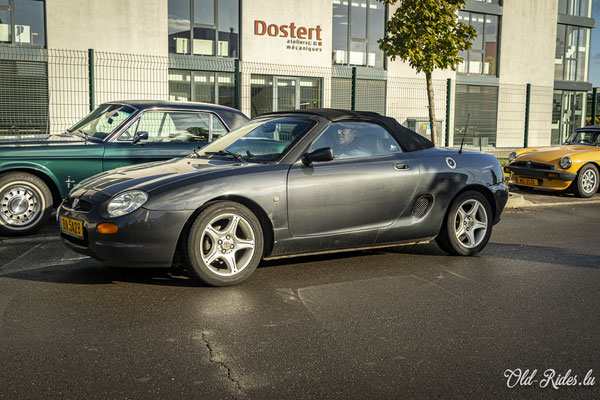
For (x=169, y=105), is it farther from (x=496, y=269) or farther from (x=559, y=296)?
(x=559, y=296)

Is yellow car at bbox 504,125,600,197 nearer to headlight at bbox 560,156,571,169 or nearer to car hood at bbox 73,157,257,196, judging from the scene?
headlight at bbox 560,156,571,169

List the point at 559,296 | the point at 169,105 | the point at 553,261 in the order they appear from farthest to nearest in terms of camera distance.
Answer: the point at 169,105 < the point at 553,261 < the point at 559,296

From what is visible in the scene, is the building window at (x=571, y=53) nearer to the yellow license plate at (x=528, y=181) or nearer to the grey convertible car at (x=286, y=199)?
the yellow license plate at (x=528, y=181)

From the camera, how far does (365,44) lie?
24234 millimetres

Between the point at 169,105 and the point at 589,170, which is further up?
the point at 169,105

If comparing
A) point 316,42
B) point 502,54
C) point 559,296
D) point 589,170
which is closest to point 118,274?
→ point 559,296

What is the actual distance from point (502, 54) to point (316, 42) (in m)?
9.52

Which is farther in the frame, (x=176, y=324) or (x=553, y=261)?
(x=553, y=261)

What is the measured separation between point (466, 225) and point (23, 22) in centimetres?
1684

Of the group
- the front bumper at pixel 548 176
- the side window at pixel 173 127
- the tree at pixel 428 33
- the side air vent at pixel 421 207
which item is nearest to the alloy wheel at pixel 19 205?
the side window at pixel 173 127

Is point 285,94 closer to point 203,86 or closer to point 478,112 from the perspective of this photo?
point 203,86

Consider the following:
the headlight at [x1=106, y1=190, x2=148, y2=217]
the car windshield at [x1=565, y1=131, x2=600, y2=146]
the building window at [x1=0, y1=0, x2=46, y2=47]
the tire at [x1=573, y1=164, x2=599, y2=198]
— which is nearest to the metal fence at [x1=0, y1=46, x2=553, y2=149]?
the building window at [x1=0, y1=0, x2=46, y2=47]

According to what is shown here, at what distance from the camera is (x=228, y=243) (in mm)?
4992

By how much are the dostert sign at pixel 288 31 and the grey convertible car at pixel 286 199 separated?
1684 cm
